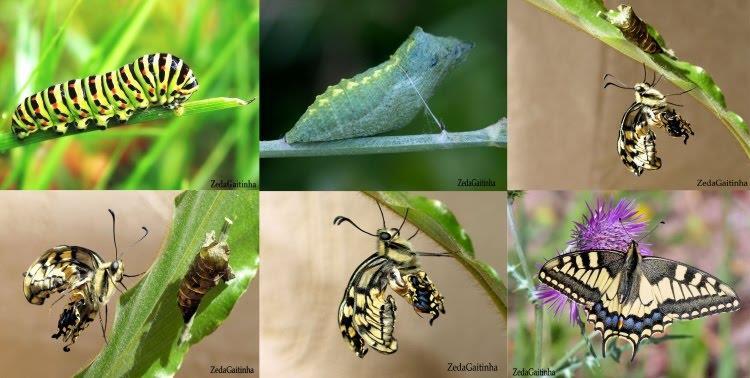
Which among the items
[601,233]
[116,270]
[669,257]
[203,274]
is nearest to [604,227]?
[601,233]

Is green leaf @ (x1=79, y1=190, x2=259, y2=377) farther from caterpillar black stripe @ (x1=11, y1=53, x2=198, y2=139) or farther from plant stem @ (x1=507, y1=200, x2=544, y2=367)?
plant stem @ (x1=507, y1=200, x2=544, y2=367)

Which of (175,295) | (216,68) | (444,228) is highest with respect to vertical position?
(216,68)

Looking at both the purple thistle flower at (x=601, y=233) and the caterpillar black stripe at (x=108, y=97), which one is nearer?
the caterpillar black stripe at (x=108, y=97)

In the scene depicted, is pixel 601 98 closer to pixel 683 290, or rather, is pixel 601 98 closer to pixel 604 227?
pixel 604 227

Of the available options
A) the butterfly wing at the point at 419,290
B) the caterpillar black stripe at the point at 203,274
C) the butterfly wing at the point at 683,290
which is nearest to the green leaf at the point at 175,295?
the caterpillar black stripe at the point at 203,274

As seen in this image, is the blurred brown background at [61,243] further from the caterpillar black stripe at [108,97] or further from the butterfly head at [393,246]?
the butterfly head at [393,246]

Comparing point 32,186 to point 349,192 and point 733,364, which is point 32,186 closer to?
point 349,192
